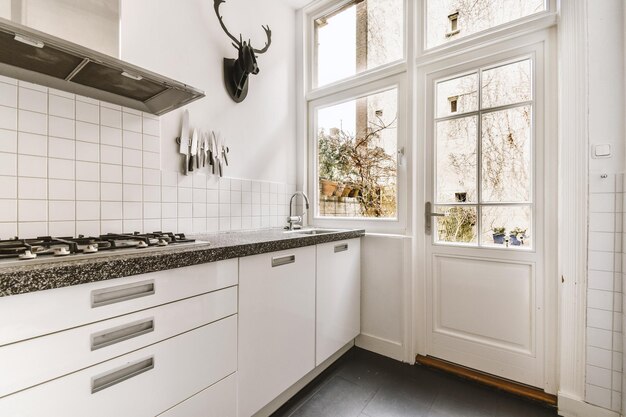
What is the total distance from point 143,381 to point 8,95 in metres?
1.20

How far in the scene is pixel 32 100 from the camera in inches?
46.7

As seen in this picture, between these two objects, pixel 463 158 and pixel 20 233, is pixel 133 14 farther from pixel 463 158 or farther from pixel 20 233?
pixel 463 158

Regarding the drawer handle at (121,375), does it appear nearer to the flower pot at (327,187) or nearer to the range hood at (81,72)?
the range hood at (81,72)

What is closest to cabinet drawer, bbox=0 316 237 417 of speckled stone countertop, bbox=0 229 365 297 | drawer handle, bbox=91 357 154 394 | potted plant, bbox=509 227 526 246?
drawer handle, bbox=91 357 154 394

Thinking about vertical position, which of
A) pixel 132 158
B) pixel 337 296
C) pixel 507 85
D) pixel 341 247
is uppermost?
pixel 507 85

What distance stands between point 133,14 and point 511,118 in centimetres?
217

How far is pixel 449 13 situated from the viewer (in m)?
1.94

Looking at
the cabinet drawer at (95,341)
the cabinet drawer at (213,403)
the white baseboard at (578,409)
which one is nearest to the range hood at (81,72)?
the cabinet drawer at (95,341)

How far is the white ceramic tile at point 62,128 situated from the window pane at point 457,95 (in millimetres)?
2056

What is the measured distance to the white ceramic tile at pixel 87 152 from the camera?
1306mm

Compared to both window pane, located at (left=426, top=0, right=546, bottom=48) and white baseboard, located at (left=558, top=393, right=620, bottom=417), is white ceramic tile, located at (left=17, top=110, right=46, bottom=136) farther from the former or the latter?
white baseboard, located at (left=558, top=393, right=620, bottom=417)

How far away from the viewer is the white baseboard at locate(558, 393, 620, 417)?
137cm

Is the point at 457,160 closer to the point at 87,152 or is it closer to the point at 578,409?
the point at 578,409

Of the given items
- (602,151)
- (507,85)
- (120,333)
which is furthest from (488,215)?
(120,333)
